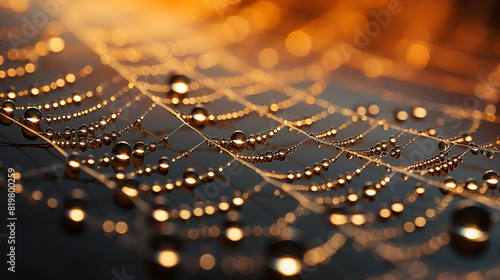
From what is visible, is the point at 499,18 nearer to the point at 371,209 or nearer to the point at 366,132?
the point at 366,132

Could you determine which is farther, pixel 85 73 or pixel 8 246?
pixel 85 73

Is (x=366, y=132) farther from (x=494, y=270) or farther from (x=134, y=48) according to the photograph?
(x=134, y=48)

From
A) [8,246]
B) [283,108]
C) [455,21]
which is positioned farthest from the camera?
[455,21]

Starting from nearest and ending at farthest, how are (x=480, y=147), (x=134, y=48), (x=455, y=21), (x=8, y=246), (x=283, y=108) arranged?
(x=8, y=246) → (x=480, y=147) → (x=283, y=108) → (x=134, y=48) → (x=455, y=21)

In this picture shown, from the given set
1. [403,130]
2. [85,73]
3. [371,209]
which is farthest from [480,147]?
[85,73]

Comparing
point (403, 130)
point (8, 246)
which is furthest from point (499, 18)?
point (8, 246)

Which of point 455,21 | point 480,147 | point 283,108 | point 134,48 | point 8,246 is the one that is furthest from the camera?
point 455,21

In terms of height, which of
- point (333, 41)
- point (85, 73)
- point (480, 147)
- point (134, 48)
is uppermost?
point (333, 41)

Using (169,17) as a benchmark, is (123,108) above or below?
below

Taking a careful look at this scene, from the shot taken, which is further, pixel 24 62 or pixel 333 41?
pixel 333 41
